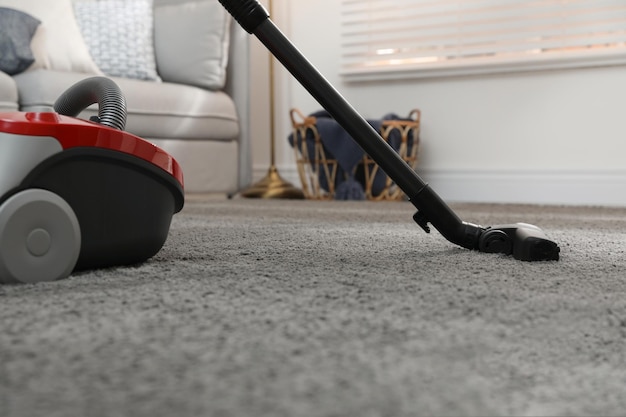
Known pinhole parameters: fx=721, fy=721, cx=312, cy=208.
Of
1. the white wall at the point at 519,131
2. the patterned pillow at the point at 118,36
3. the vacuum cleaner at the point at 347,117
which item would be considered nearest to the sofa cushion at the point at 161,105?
the patterned pillow at the point at 118,36

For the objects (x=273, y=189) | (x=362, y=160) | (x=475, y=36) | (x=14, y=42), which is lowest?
(x=273, y=189)

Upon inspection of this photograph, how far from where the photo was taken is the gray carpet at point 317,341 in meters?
0.34

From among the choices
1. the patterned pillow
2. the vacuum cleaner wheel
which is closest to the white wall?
the patterned pillow

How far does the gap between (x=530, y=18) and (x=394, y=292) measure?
205cm

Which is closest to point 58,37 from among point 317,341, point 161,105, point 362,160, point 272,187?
point 161,105

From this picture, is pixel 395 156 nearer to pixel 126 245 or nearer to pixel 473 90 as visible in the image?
pixel 126 245

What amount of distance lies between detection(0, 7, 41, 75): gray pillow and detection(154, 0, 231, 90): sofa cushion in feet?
1.81

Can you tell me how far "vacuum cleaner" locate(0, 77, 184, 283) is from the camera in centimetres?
57

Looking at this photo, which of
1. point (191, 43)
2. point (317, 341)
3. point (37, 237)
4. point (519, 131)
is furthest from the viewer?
point (191, 43)

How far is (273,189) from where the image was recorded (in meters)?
2.63

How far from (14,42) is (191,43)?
679 millimetres

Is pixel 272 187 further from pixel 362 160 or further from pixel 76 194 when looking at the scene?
pixel 76 194

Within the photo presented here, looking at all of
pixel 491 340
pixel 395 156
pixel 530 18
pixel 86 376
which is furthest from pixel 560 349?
pixel 530 18

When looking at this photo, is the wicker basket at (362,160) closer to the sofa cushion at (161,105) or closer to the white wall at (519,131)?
the white wall at (519,131)
